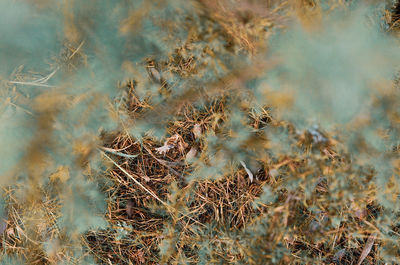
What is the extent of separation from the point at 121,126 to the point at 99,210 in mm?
352

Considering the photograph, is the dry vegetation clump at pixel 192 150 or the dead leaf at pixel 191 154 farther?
the dead leaf at pixel 191 154

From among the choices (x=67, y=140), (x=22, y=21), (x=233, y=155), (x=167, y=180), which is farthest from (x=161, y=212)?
(x=22, y=21)

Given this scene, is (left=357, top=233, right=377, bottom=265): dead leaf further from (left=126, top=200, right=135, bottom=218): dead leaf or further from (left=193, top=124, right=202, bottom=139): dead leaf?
(left=126, top=200, right=135, bottom=218): dead leaf

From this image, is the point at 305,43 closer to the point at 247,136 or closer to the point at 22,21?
the point at 247,136

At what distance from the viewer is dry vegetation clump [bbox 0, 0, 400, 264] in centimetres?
92

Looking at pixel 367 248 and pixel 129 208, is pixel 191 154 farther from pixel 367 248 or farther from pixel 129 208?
pixel 367 248

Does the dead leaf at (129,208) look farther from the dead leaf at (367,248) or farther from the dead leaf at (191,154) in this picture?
the dead leaf at (367,248)

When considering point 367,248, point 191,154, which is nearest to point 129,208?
point 191,154

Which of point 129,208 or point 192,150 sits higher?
point 192,150

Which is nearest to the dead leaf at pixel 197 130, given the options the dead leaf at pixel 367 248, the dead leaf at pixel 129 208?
the dead leaf at pixel 129 208

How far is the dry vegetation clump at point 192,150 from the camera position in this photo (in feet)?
3.03

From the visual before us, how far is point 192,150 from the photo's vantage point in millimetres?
1299

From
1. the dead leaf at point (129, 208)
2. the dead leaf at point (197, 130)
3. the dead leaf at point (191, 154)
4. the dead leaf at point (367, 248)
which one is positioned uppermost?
the dead leaf at point (197, 130)

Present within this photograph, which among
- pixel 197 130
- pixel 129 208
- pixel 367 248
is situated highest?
pixel 197 130
